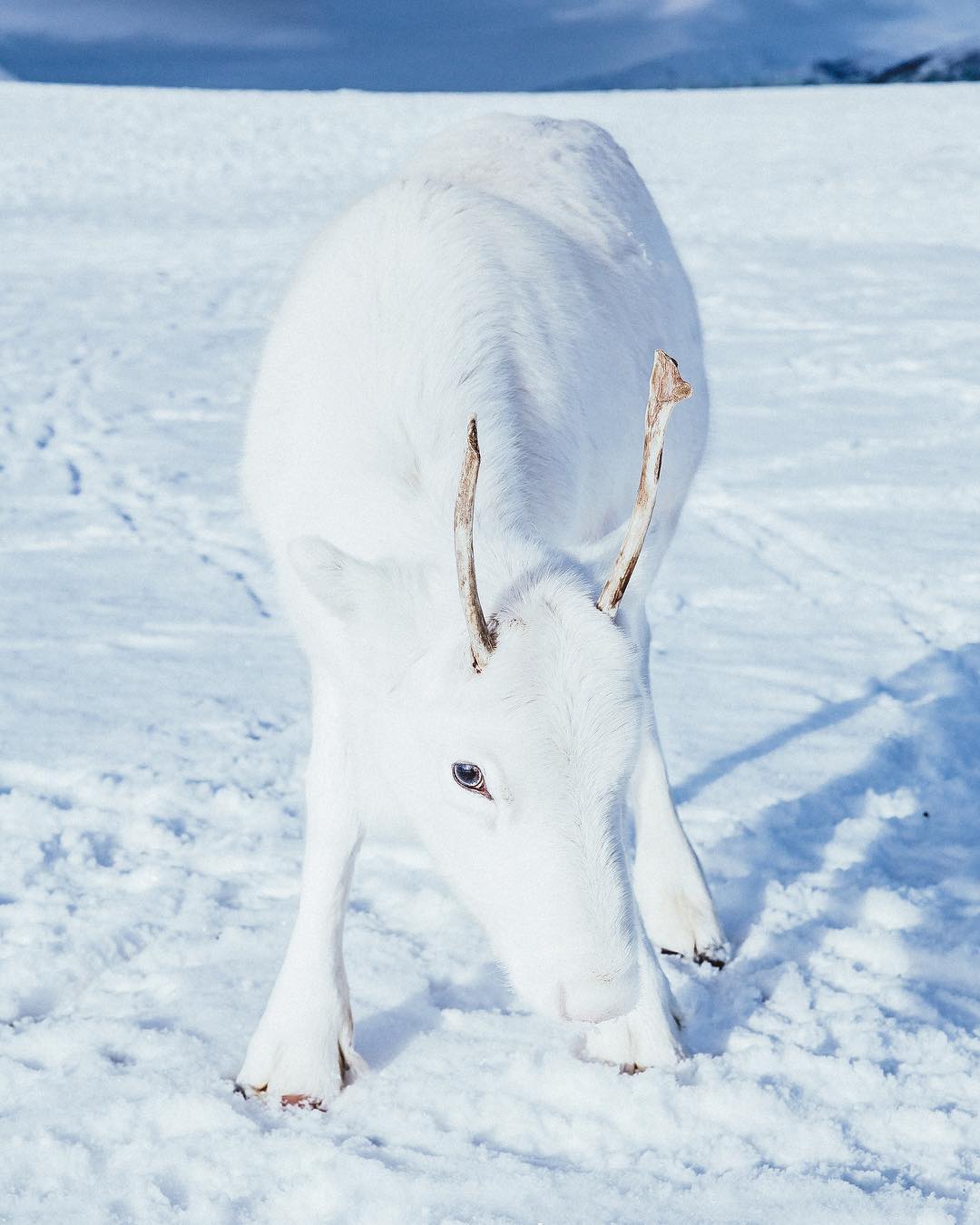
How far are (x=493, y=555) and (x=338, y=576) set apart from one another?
0.81 ft

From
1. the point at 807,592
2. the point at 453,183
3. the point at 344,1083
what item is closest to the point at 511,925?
the point at 344,1083

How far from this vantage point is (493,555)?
204 centimetres

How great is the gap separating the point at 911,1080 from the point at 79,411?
6550mm

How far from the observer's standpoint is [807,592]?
17.4 feet

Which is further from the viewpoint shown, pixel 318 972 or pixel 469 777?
pixel 318 972

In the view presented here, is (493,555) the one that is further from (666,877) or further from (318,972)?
(666,877)

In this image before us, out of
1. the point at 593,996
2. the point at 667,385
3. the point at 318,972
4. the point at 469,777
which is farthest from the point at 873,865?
the point at 667,385

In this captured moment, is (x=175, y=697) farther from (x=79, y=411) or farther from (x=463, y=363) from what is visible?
(x=79, y=411)

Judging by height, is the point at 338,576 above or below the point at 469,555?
below

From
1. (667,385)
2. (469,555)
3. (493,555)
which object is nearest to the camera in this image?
(469,555)

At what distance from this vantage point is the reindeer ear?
197 cm

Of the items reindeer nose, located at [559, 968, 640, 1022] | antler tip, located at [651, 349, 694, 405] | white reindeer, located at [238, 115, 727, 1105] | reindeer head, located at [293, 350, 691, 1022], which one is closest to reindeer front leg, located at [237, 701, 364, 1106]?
white reindeer, located at [238, 115, 727, 1105]

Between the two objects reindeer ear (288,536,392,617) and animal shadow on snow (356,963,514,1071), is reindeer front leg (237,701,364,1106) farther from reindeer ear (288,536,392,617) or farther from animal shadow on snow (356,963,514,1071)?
reindeer ear (288,536,392,617)

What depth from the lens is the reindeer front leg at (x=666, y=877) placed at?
316 centimetres
